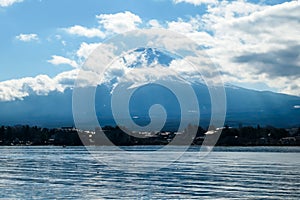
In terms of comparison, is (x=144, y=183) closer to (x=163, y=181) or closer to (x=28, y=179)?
(x=163, y=181)

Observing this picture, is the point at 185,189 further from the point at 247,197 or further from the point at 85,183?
the point at 85,183

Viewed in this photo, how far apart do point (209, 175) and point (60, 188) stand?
17.3 m

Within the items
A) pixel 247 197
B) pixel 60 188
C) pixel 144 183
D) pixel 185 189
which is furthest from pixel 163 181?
pixel 247 197

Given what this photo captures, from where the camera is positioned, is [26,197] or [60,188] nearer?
[26,197]

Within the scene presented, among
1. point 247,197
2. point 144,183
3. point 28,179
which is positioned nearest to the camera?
point 247,197

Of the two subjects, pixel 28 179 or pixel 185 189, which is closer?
pixel 185 189

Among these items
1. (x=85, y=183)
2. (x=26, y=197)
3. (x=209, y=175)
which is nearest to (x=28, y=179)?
(x=85, y=183)

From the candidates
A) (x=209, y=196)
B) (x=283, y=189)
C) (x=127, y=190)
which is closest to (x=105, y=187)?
(x=127, y=190)

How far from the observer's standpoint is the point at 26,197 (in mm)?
38812

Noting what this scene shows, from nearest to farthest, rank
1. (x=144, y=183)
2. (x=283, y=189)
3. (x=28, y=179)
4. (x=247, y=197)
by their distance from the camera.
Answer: (x=247, y=197)
(x=283, y=189)
(x=144, y=183)
(x=28, y=179)

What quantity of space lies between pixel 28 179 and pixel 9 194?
12528mm

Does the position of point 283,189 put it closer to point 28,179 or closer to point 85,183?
point 85,183

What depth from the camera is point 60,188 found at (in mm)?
44656

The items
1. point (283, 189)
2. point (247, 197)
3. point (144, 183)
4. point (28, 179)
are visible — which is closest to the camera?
point (247, 197)
